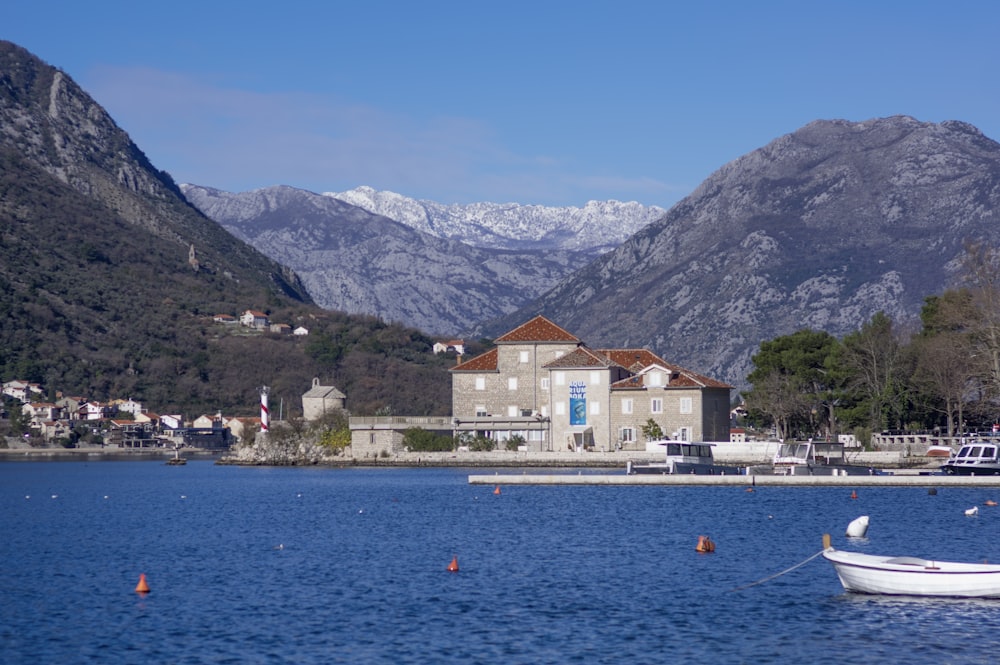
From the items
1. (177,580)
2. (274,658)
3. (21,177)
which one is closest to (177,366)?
(21,177)

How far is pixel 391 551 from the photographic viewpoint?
38.8 m

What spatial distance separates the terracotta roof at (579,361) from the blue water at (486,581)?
30197 millimetres

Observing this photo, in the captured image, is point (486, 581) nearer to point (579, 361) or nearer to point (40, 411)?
point (579, 361)

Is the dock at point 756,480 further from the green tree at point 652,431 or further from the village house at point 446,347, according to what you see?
the village house at point 446,347

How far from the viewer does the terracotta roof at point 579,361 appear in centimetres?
8962

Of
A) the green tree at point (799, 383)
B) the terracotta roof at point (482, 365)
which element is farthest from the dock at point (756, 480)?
the terracotta roof at point (482, 365)

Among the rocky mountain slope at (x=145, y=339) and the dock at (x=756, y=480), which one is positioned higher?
the rocky mountain slope at (x=145, y=339)

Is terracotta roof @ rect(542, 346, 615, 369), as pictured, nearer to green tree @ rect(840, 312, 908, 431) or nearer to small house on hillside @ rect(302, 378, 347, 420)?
green tree @ rect(840, 312, 908, 431)

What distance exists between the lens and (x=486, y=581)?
32375mm

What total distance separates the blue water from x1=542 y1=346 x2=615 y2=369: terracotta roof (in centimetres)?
3020

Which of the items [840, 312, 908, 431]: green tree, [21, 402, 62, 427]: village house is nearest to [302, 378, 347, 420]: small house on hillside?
[21, 402, 62, 427]: village house

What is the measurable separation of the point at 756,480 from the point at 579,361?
29.0m

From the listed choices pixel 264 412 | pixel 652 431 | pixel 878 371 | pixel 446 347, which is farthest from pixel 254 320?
pixel 878 371

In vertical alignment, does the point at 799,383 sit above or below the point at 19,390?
below
